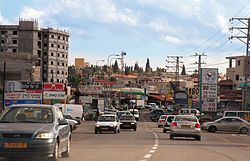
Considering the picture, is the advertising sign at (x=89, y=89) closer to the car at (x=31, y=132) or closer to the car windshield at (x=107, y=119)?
the car windshield at (x=107, y=119)

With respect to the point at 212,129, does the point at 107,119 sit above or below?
above

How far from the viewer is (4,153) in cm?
1284

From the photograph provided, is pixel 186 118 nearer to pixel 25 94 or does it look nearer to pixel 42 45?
pixel 25 94

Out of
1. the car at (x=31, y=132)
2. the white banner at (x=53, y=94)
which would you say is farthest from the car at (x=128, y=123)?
the car at (x=31, y=132)

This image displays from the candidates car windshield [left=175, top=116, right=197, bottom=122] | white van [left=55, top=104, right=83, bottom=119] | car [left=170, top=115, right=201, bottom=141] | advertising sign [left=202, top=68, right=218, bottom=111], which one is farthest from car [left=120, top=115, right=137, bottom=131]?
advertising sign [left=202, top=68, right=218, bottom=111]

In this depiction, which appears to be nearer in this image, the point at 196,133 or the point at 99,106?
the point at 196,133

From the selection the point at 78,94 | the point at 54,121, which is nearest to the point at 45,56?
the point at 78,94

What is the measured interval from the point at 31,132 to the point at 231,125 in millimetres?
36647

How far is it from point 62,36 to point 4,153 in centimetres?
13674

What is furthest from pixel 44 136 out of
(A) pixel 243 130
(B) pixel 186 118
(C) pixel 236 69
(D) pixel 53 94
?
(C) pixel 236 69

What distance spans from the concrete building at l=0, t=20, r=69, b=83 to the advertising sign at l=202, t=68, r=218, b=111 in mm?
64519

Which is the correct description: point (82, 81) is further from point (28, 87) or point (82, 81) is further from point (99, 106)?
point (28, 87)

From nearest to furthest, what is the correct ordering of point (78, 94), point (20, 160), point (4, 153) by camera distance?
point (4, 153) < point (20, 160) < point (78, 94)

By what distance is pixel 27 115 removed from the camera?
14.2 metres
